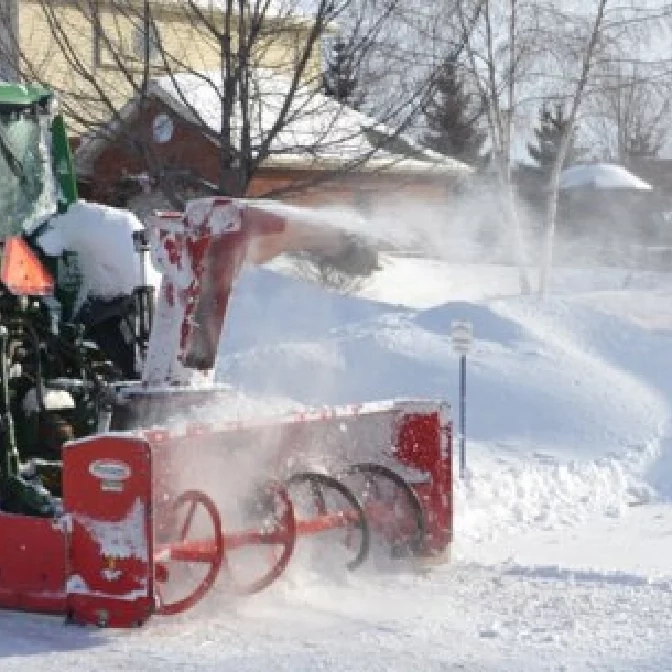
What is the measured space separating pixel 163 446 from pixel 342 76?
1004 cm

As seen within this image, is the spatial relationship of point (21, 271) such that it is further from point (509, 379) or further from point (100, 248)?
point (509, 379)

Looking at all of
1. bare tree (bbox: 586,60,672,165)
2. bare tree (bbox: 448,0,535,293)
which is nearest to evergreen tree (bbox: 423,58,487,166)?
bare tree (bbox: 448,0,535,293)

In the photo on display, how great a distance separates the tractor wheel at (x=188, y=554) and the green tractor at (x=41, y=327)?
1.63 feet

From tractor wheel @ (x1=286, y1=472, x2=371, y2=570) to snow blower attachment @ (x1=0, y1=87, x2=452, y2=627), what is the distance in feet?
0.04

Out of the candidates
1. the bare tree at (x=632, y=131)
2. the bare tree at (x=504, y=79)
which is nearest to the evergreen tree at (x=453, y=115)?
the bare tree at (x=504, y=79)

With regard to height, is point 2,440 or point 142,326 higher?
point 142,326

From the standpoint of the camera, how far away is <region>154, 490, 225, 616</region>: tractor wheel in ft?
19.9

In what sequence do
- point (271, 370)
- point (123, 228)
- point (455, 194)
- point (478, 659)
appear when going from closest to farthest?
point (478, 659)
point (123, 228)
point (271, 370)
point (455, 194)

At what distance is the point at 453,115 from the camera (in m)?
24.3

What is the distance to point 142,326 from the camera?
24.2ft

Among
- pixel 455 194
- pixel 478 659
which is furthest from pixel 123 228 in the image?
pixel 455 194

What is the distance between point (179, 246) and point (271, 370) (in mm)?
6324

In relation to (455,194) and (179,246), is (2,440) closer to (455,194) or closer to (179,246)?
(179,246)

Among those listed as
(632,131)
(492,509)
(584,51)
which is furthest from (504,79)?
(632,131)
